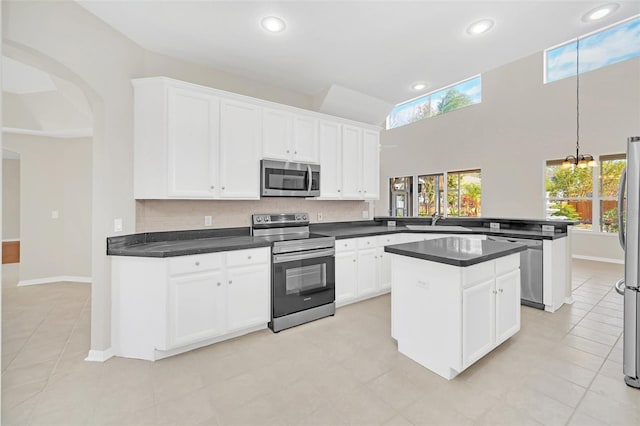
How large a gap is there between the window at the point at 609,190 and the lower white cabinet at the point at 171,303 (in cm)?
790

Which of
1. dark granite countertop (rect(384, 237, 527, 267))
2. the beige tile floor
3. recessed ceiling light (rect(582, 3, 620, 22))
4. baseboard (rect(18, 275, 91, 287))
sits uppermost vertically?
recessed ceiling light (rect(582, 3, 620, 22))

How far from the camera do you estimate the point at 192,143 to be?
9.44 ft

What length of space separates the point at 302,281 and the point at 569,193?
7166mm

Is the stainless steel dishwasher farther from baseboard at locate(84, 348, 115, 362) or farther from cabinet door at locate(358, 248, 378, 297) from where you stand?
baseboard at locate(84, 348, 115, 362)

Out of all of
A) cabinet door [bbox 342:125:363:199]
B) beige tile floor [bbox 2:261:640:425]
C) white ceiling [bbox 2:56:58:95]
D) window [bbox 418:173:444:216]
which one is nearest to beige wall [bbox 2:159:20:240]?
white ceiling [bbox 2:56:58:95]

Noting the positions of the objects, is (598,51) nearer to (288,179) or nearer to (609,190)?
(609,190)

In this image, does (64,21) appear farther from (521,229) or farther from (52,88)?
(521,229)

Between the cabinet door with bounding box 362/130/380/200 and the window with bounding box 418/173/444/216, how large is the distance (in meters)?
5.46

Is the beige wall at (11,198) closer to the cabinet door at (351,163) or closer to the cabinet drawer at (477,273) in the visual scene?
the cabinet door at (351,163)

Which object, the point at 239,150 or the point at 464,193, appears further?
the point at 464,193

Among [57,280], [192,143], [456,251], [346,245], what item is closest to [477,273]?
[456,251]

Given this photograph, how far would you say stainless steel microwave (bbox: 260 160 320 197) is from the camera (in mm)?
3311

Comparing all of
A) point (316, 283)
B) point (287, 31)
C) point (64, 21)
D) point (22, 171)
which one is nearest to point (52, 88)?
point (22, 171)

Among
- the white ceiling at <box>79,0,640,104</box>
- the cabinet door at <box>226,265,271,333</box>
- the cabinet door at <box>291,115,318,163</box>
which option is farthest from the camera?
the cabinet door at <box>291,115,318,163</box>
